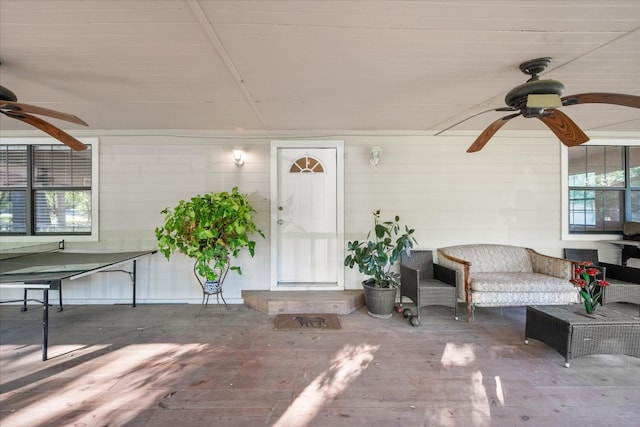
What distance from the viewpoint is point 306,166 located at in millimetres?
4012

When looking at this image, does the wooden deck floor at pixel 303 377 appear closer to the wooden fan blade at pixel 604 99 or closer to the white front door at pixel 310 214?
the white front door at pixel 310 214

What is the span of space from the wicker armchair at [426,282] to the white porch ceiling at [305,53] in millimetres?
1944

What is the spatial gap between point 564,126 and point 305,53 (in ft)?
7.04

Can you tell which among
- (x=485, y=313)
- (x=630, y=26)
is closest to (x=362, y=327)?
(x=485, y=313)

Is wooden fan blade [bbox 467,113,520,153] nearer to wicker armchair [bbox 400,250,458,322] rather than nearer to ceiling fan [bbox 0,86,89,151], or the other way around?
Answer: wicker armchair [bbox 400,250,458,322]

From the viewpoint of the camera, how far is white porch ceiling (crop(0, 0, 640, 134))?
1615 mm

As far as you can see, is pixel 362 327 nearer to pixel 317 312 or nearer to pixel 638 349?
pixel 317 312

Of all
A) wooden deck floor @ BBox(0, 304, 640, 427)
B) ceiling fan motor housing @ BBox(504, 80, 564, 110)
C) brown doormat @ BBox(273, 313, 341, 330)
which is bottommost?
wooden deck floor @ BBox(0, 304, 640, 427)

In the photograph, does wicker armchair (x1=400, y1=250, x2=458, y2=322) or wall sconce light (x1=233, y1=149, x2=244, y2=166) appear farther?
wall sconce light (x1=233, y1=149, x2=244, y2=166)

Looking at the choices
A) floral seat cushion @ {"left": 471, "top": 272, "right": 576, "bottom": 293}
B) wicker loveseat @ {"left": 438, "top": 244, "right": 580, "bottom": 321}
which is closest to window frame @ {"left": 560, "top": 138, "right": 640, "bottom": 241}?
wicker loveseat @ {"left": 438, "top": 244, "right": 580, "bottom": 321}

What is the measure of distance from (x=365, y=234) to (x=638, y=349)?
2.77 m

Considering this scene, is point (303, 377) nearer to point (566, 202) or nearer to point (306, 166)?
point (306, 166)

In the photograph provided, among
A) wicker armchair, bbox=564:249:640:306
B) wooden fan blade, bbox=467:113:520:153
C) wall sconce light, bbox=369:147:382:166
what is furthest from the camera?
wall sconce light, bbox=369:147:382:166

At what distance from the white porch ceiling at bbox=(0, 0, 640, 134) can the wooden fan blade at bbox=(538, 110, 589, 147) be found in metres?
0.43
